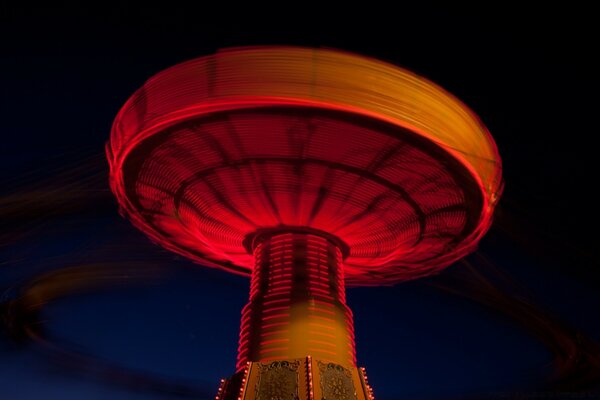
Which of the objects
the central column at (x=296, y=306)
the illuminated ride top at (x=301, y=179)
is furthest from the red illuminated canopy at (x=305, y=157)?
the central column at (x=296, y=306)

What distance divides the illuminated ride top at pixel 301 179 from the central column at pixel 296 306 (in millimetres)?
24

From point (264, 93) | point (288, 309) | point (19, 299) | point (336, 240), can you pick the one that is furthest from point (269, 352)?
point (19, 299)

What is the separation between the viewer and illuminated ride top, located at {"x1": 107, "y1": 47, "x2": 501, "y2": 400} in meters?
7.77

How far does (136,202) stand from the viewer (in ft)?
33.3

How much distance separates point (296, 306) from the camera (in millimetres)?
9141

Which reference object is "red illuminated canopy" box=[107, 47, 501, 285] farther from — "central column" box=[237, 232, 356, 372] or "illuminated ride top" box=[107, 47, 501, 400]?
"central column" box=[237, 232, 356, 372]

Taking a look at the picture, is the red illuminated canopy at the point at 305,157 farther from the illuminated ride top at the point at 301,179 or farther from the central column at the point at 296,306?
Result: the central column at the point at 296,306

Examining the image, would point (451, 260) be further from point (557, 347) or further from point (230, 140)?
point (230, 140)

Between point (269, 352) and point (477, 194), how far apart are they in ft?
14.1

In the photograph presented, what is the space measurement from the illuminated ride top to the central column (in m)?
0.02

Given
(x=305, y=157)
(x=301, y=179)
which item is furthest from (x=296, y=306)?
(x=305, y=157)

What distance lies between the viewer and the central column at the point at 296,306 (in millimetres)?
8836

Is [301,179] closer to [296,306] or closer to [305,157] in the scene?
[305,157]

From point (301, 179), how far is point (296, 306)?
6.98ft
